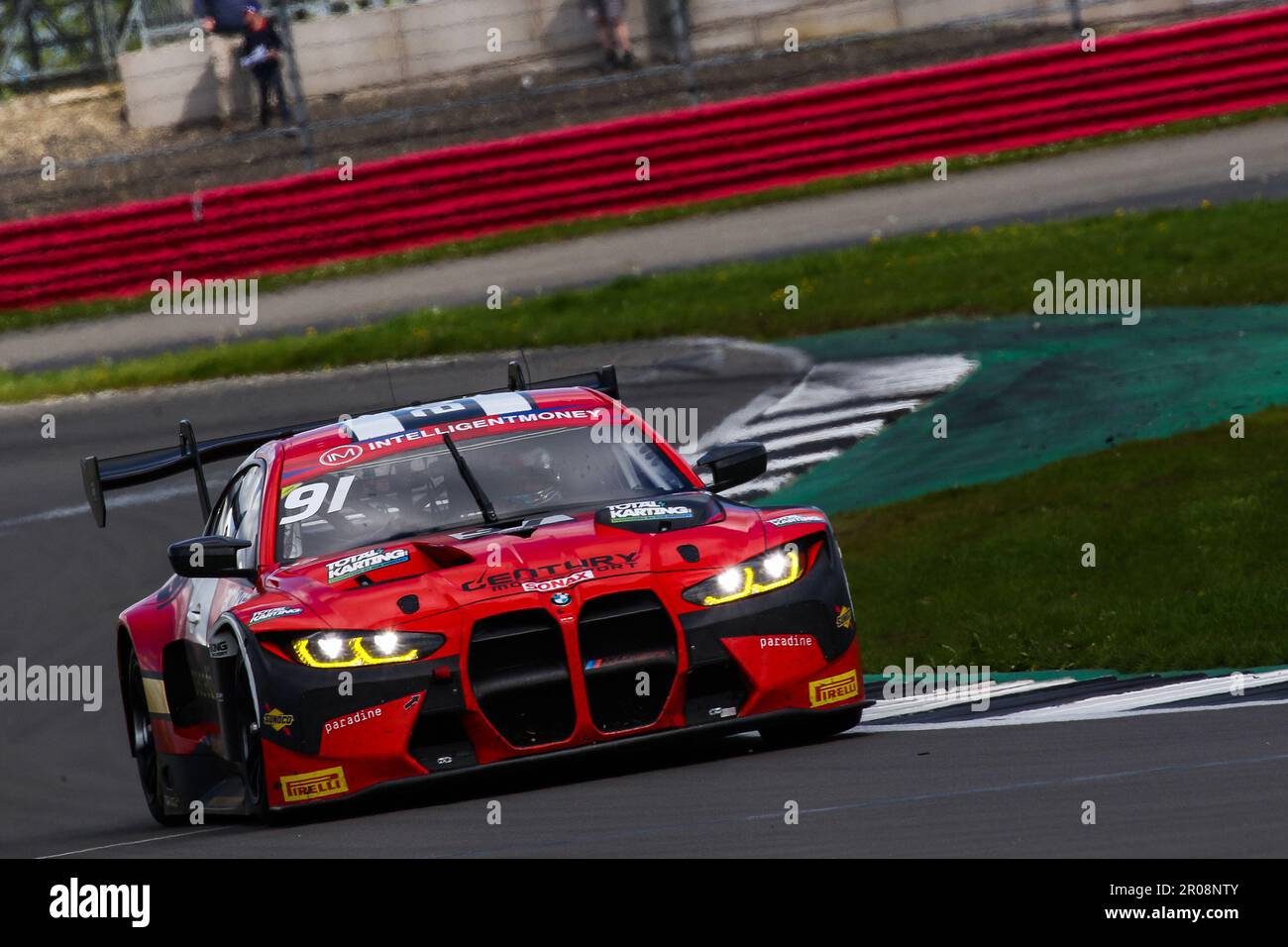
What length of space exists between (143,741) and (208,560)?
1.53 metres

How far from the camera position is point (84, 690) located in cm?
1111

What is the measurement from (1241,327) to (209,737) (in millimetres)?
10129

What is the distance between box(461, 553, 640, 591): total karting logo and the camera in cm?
636

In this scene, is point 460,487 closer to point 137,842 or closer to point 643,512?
point 643,512

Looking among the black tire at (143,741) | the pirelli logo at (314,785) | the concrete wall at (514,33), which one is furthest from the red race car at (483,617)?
the concrete wall at (514,33)

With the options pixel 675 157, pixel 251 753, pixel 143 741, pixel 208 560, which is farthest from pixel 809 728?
pixel 675 157

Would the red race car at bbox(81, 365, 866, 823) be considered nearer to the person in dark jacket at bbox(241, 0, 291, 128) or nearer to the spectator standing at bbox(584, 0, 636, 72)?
the person in dark jacket at bbox(241, 0, 291, 128)

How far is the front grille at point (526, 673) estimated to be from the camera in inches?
247

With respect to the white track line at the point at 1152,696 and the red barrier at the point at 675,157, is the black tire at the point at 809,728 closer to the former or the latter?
the white track line at the point at 1152,696

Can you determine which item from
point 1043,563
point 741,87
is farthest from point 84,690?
point 741,87

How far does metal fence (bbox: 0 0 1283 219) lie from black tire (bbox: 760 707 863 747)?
1703 centimetres

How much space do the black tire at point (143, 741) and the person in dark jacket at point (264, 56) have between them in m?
17.1

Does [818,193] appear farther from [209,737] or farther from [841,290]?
[209,737]
